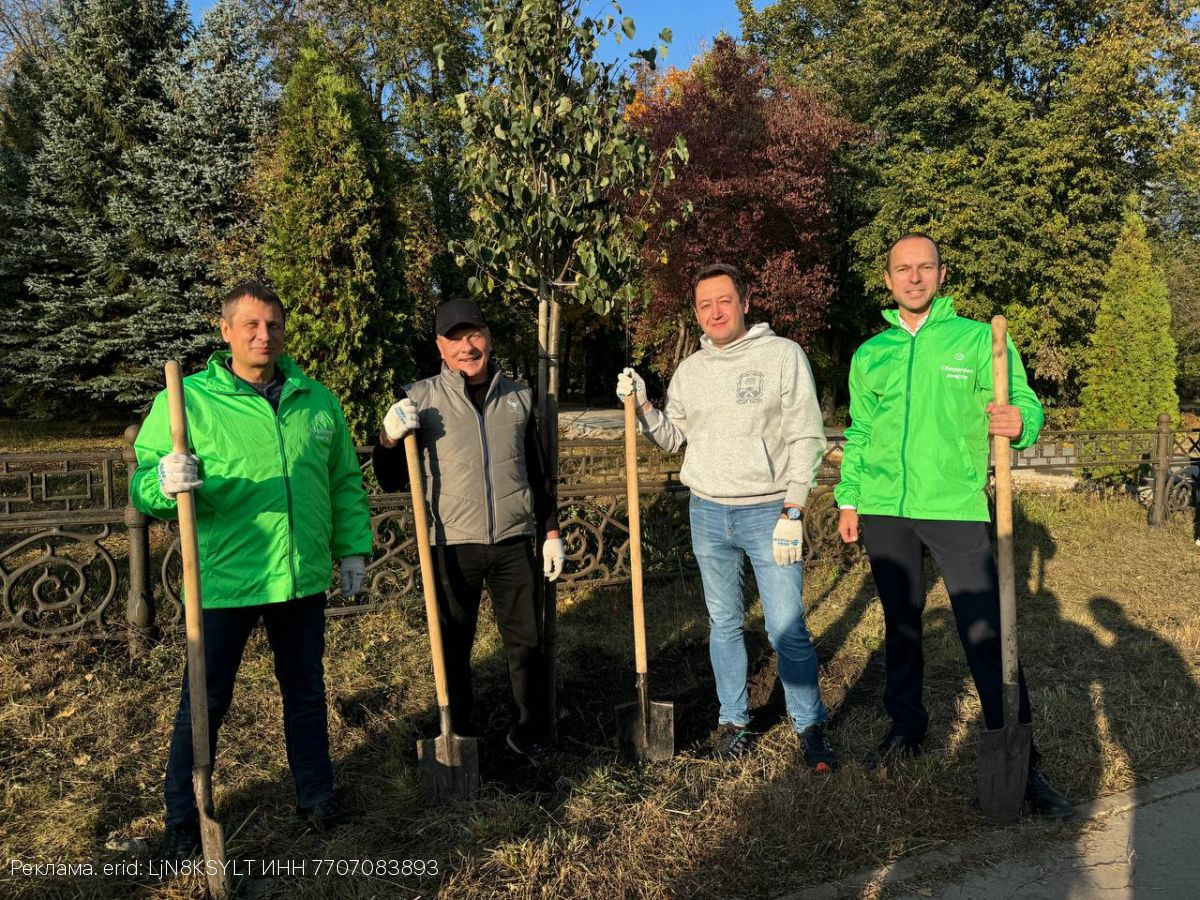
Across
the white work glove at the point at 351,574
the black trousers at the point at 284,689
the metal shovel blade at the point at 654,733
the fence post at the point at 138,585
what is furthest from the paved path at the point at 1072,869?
the fence post at the point at 138,585

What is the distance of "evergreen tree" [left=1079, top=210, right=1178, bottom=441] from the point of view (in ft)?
40.0

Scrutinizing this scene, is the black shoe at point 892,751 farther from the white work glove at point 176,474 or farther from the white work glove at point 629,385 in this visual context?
the white work glove at point 176,474

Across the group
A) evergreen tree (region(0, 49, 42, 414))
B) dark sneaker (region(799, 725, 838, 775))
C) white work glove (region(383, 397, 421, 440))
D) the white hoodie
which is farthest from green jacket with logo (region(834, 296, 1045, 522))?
evergreen tree (region(0, 49, 42, 414))

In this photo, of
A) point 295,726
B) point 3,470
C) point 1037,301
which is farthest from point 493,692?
point 1037,301

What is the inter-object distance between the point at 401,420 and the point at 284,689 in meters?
1.07

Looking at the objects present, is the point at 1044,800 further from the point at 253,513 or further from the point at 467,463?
the point at 253,513

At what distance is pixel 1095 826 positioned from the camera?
295cm

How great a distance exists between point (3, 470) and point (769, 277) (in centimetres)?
1565

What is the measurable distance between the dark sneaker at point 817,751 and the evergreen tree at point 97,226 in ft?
42.6

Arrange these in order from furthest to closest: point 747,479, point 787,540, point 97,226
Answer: point 97,226
point 747,479
point 787,540

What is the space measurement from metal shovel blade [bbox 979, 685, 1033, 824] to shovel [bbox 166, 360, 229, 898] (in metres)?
2.62

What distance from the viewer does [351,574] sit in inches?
122

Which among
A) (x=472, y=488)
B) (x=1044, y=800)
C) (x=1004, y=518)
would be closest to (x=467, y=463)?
(x=472, y=488)

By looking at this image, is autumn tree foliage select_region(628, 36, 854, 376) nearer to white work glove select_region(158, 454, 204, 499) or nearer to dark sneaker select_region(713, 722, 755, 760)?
dark sneaker select_region(713, 722, 755, 760)
